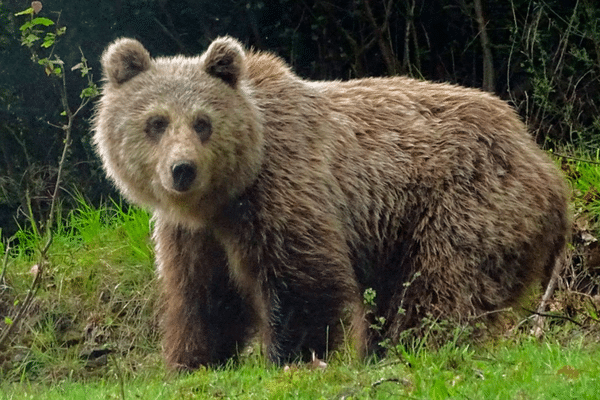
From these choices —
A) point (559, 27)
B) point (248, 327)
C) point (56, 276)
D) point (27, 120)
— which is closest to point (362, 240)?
point (248, 327)

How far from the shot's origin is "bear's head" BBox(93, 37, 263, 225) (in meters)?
6.01

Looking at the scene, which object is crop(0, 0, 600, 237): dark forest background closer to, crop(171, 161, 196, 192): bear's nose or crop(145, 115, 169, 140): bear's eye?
crop(145, 115, 169, 140): bear's eye

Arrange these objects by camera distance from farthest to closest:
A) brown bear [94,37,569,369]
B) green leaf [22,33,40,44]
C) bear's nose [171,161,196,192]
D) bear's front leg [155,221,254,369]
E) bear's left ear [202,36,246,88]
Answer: bear's front leg [155,221,254,369]
bear's left ear [202,36,246,88]
brown bear [94,37,569,369]
green leaf [22,33,40,44]
bear's nose [171,161,196,192]

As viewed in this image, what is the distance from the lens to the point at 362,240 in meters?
6.69

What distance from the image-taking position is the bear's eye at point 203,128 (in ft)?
19.9

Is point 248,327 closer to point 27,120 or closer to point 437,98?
point 437,98

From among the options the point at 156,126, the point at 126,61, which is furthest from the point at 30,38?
the point at 156,126

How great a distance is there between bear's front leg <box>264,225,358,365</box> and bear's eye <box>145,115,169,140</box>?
3.04ft

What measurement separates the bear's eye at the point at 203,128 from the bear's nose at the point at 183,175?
286mm

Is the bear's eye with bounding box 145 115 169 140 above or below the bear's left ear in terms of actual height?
below

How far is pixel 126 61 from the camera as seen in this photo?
6.28 metres

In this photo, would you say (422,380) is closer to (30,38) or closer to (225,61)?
(225,61)

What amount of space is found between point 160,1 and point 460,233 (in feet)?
13.5

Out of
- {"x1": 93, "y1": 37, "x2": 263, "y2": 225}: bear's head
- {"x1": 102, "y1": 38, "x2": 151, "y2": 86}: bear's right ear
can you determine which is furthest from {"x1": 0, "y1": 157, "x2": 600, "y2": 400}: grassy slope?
{"x1": 102, "y1": 38, "x2": 151, "y2": 86}: bear's right ear
